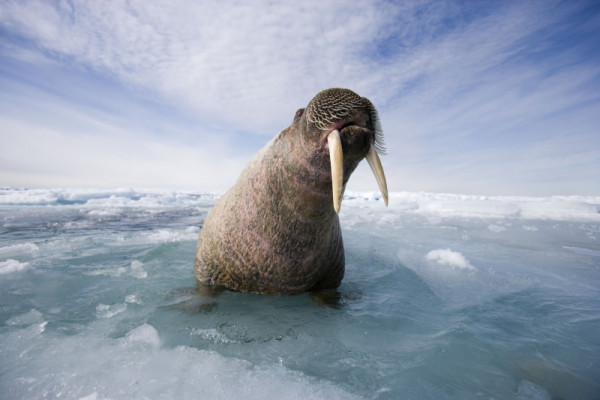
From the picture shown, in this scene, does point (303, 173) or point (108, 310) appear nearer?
point (303, 173)

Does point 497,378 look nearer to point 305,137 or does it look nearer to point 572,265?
point 305,137

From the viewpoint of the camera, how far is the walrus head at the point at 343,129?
1.75 meters

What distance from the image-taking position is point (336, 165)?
1705 millimetres

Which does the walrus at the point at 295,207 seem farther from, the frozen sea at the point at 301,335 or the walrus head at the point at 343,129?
the frozen sea at the point at 301,335

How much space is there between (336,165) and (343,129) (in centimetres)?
29

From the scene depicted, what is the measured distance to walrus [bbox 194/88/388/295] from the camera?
184cm

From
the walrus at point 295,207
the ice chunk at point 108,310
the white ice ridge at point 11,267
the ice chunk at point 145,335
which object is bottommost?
the ice chunk at point 108,310

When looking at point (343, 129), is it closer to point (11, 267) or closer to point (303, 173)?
point (303, 173)

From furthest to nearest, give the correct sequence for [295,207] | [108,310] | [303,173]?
[108,310] → [295,207] → [303,173]

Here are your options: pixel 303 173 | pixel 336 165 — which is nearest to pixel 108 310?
pixel 303 173

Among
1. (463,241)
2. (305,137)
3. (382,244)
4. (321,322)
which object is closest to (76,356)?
(321,322)

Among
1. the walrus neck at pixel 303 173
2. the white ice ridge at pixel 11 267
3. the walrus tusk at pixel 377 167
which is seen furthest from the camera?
the white ice ridge at pixel 11 267

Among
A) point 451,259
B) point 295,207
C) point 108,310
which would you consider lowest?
point 108,310

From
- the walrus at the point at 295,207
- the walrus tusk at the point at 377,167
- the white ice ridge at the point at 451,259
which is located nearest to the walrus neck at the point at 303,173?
the walrus at the point at 295,207
